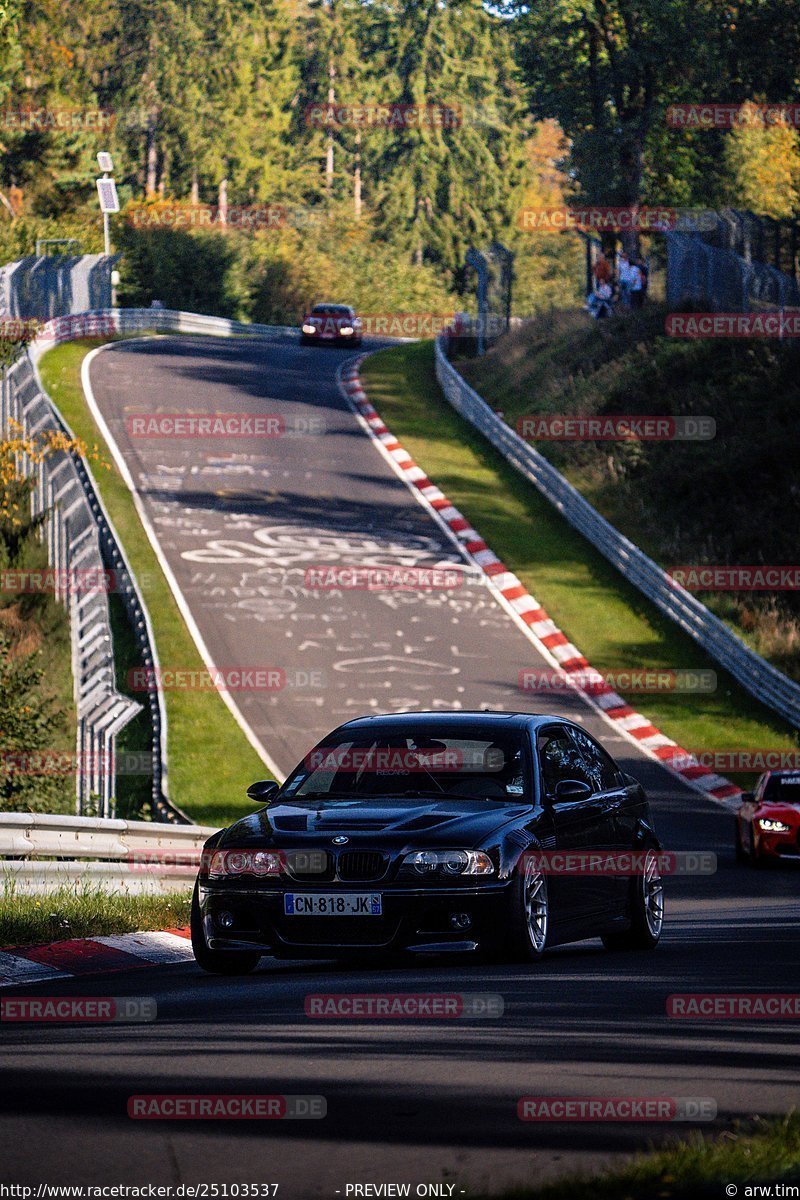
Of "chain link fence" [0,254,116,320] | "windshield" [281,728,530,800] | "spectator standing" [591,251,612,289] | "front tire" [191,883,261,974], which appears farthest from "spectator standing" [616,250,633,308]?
"front tire" [191,883,261,974]

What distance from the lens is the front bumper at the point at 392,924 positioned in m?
9.72

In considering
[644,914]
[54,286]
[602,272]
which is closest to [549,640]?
[644,914]

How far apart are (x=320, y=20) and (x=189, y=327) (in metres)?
72.8

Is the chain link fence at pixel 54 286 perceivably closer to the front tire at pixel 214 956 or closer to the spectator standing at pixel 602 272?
the spectator standing at pixel 602 272

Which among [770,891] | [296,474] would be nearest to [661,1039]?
[770,891]

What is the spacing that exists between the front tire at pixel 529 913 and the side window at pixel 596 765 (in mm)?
1392

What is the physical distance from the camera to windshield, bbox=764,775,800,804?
19.8m

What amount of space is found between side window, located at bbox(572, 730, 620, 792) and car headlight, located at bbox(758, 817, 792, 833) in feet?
25.3

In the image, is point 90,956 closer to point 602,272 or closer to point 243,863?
point 243,863

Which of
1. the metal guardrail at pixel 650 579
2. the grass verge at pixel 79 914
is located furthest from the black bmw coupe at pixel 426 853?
the metal guardrail at pixel 650 579

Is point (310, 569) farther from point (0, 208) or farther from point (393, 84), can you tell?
point (393, 84)

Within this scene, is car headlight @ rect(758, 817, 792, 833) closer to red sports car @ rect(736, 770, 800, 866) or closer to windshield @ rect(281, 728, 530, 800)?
red sports car @ rect(736, 770, 800, 866)

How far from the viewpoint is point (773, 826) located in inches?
766

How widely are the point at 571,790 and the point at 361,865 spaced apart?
1549 mm
